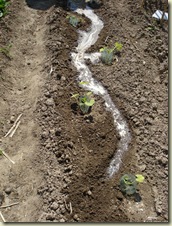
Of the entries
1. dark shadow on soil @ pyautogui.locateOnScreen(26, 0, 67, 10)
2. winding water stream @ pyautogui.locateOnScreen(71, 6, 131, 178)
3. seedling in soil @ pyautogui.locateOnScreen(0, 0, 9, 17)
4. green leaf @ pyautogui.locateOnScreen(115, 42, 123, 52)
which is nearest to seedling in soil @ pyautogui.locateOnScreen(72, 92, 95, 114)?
winding water stream @ pyautogui.locateOnScreen(71, 6, 131, 178)

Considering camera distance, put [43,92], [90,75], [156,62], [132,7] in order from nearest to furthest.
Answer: [43,92]
[90,75]
[156,62]
[132,7]

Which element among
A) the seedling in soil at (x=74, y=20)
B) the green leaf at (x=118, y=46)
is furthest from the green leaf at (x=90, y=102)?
the seedling in soil at (x=74, y=20)

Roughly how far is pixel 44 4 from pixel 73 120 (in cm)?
451

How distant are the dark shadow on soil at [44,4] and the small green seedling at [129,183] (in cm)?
557

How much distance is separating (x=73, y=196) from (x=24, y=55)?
3982mm

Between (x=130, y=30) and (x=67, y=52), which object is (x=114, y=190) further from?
(x=130, y=30)

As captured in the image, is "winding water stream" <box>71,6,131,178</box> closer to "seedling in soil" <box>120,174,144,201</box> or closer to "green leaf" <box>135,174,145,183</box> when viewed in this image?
"seedling in soil" <box>120,174,144,201</box>

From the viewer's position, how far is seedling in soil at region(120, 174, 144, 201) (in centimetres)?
536

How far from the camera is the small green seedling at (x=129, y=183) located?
5.36 m

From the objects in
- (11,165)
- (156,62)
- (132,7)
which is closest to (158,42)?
(156,62)

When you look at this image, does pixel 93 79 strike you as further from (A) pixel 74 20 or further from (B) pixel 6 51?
(B) pixel 6 51

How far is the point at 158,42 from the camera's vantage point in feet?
27.4

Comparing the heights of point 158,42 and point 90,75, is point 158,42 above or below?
above

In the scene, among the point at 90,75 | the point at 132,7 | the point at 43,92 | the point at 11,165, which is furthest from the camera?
the point at 132,7
